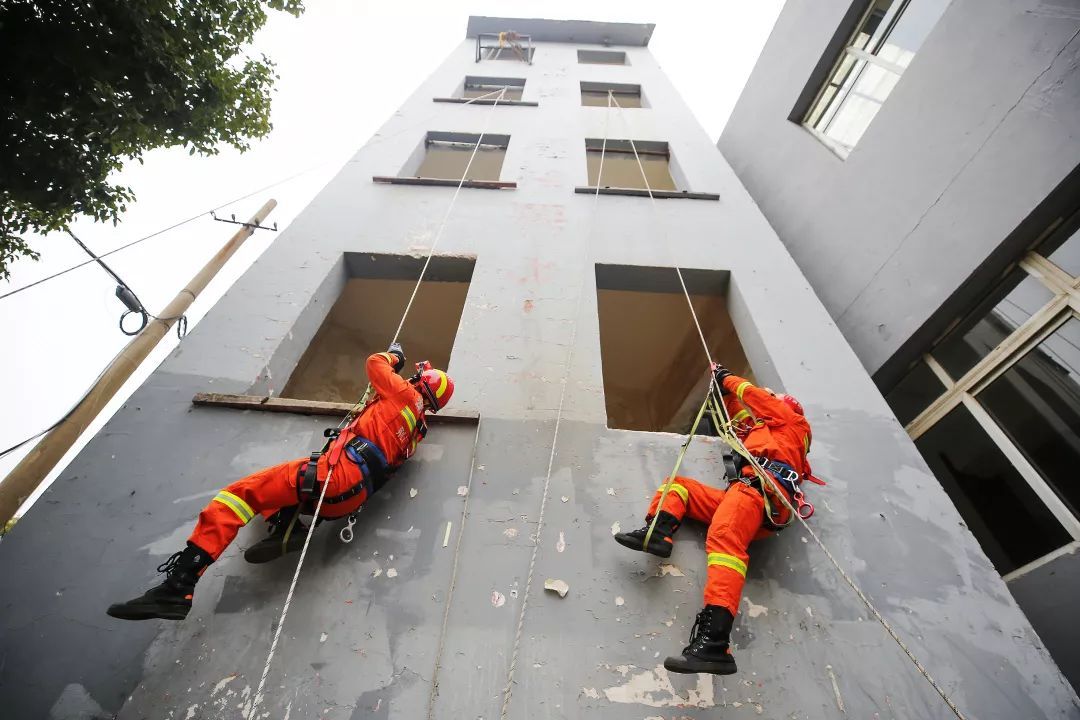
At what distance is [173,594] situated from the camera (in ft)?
6.23

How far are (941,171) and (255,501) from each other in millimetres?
6067

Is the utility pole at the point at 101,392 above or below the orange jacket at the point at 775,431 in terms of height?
below

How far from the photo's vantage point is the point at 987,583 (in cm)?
235

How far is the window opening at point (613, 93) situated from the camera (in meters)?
8.93

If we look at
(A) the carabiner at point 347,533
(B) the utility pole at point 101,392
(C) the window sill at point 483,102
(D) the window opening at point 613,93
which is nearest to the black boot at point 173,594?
(A) the carabiner at point 347,533

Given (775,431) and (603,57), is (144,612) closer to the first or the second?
(775,431)

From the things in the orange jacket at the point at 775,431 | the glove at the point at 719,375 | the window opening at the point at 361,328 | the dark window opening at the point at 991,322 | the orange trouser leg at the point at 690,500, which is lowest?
the window opening at the point at 361,328

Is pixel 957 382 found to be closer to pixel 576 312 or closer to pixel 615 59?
pixel 576 312

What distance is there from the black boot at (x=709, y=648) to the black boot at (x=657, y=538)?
329 mm

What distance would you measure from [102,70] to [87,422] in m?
2.94

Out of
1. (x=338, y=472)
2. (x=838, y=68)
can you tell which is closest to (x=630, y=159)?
(x=838, y=68)

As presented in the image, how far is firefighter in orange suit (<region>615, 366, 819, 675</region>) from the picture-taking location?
1.91 metres

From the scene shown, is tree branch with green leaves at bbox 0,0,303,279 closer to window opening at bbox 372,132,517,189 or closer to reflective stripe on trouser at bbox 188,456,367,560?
window opening at bbox 372,132,517,189

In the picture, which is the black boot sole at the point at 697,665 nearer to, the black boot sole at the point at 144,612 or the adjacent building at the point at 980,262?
the black boot sole at the point at 144,612
